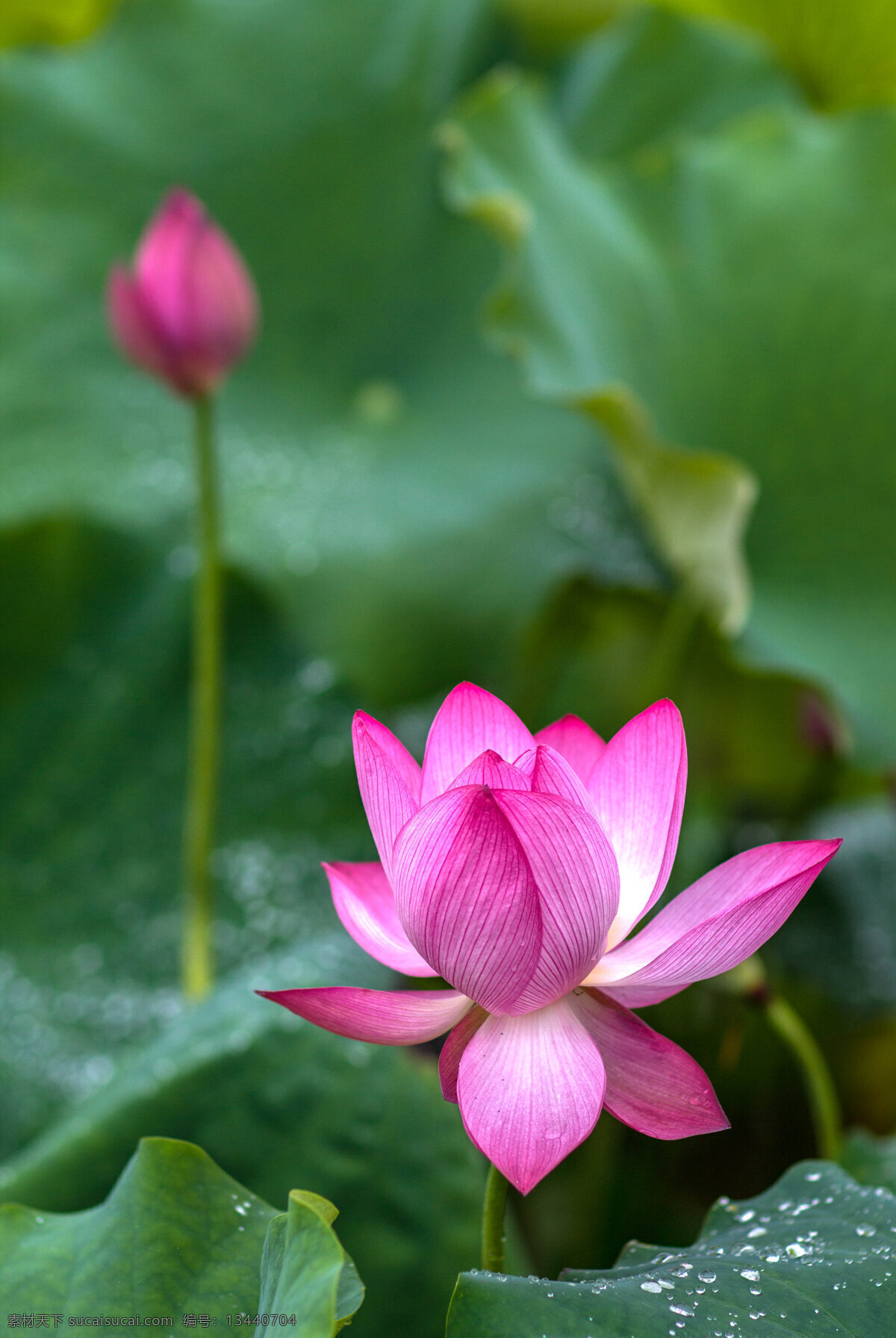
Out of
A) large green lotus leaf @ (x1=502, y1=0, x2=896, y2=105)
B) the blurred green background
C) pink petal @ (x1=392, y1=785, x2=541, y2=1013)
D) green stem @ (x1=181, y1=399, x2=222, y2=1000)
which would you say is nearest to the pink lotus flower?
pink petal @ (x1=392, y1=785, x2=541, y2=1013)

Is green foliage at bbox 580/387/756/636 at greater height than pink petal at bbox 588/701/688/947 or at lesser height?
greater

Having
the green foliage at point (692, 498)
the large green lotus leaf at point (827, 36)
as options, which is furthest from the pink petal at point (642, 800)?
the large green lotus leaf at point (827, 36)

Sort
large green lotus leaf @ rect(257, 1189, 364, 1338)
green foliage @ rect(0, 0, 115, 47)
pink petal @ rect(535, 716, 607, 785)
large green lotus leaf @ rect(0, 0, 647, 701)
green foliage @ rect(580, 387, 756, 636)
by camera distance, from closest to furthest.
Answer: large green lotus leaf @ rect(257, 1189, 364, 1338)
pink petal @ rect(535, 716, 607, 785)
green foliage @ rect(580, 387, 756, 636)
large green lotus leaf @ rect(0, 0, 647, 701)
green foliage @ rect(0, 0, 115, 47)

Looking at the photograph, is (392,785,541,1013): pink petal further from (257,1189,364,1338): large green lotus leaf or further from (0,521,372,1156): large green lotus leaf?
(0,521,372,1156): large green lotus leaf

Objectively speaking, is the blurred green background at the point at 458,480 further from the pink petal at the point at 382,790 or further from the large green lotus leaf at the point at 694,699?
the pink petal at the point at 382,790

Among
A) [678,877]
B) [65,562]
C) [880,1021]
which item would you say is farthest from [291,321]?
[880,1021]

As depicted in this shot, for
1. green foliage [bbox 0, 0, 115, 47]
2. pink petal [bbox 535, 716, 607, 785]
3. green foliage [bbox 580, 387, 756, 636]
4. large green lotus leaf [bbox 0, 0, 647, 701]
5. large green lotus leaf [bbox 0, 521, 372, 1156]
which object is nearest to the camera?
pink petal [bbox 535, 716, 607, 785]

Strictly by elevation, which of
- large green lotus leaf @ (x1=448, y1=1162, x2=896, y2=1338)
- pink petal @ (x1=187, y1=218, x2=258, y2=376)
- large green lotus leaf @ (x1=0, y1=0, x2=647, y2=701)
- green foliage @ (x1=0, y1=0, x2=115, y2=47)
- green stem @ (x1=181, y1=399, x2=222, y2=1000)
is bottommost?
large green lotus leaf @ (x1=448, y1=1162, x2=896, y2=1338)

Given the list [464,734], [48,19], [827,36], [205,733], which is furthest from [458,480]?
[48,19]
